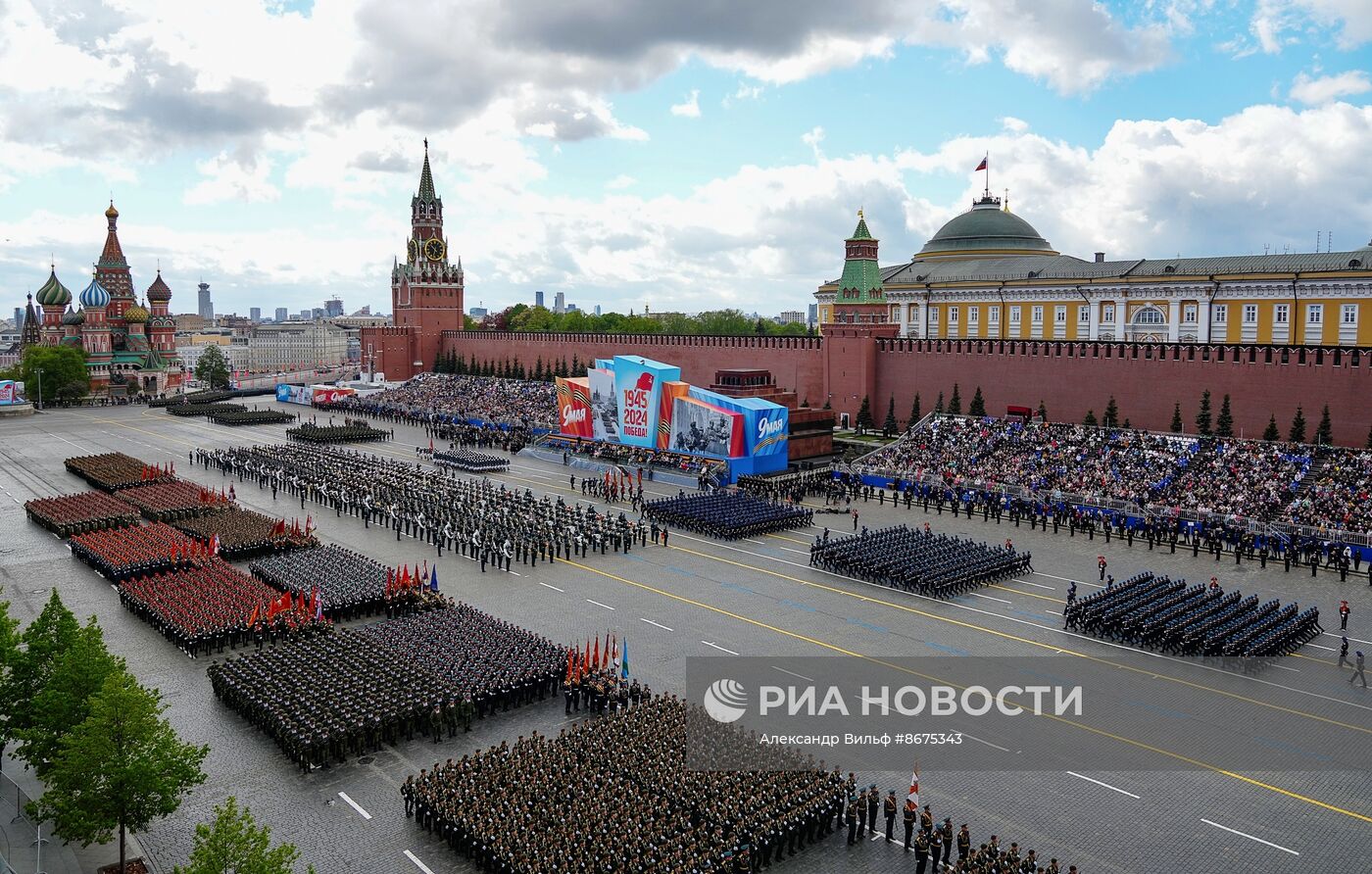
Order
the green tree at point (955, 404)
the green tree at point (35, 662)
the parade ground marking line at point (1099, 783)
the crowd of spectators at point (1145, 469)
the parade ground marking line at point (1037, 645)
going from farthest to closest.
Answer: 1. the green tree at point (955, 404)
2. the crowd of spectators at point (1145, 469)
3. the parade ground marking line at point (1099, 783)
4. the parade ground marking line at point (1037, 645)
5. the green tree at point (35, 662)

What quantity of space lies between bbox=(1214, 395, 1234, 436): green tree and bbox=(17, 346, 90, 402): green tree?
7778 centimetres

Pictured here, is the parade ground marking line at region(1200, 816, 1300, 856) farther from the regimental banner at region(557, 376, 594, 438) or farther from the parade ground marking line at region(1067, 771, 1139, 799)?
the regimental banner at region(557, 376, 594, 438)

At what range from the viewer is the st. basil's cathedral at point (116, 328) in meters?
81.4

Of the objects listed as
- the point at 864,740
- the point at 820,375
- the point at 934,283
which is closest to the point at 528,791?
the point at 864,740

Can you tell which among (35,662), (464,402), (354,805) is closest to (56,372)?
(464,402)

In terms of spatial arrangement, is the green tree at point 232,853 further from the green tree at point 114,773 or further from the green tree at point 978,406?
the green tree at point 978,406

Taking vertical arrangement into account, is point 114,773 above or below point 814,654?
above

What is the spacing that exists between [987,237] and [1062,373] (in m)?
21.8

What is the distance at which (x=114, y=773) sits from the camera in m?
11.0

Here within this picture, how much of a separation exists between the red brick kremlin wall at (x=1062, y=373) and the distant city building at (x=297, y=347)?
5683 inches

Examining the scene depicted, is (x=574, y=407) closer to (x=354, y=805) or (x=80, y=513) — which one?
(x=80, y=513)

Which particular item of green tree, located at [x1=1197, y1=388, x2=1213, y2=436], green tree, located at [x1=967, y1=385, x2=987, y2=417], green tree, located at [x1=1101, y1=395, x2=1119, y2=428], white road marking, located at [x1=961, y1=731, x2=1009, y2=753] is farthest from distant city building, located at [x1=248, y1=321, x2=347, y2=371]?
white road marking, located at [x1=961, y1=731, x2=1009, y2=753]

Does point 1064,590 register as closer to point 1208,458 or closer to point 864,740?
point 864,740

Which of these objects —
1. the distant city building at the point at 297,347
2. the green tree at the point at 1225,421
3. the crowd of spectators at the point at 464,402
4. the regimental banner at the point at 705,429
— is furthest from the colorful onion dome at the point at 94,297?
the distant city building at the point at 297,347
